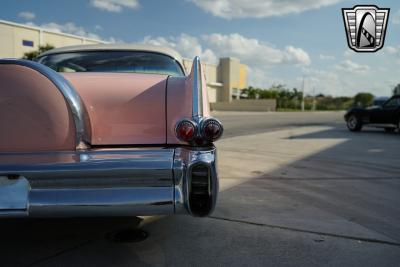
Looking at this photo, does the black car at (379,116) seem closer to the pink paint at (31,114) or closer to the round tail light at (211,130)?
the round tail light at (211,130)

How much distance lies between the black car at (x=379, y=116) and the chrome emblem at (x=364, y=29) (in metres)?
5.00

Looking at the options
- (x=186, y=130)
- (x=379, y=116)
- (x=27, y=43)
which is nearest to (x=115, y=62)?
(x=186, y=130)

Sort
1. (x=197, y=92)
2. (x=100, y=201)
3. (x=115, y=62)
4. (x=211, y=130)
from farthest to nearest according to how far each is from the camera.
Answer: (x=115, y=62) < (x=197, y=92) < (x=211, y=130) < (x=100, y=201)

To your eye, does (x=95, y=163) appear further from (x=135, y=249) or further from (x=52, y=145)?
(x=135, y=249)

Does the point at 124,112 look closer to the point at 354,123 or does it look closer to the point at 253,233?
the point at 253,233

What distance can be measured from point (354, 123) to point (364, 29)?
5980 mm

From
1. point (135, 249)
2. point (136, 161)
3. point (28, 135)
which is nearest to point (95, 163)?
point (136, 161)

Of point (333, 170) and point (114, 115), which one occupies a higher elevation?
point (114, 115)

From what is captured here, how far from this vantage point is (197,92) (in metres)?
2.68

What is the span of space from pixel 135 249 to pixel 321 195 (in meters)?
2.62

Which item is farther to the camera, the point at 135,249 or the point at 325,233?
the point at 325,233

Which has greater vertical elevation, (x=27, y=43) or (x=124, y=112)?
(x=27, y=43)

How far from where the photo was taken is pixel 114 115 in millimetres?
2670

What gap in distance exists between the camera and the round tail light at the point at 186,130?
2494 mm
